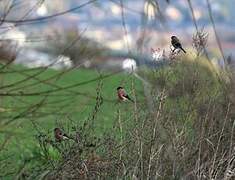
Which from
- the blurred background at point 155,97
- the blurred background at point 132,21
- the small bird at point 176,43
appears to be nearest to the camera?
the blurred background at point 132,21

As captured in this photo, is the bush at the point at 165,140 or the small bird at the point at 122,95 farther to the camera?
the small bird at the point at 122,95

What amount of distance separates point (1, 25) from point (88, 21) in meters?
0.92

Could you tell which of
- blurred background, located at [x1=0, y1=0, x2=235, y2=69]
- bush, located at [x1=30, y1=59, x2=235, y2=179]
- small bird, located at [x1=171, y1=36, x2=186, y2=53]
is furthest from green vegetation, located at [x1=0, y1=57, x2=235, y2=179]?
blurred background, located at [x1=0, y1=0, x2=235, y2=69]

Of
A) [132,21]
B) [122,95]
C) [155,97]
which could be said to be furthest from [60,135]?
[132,21]

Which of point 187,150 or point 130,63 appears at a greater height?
point 130,63

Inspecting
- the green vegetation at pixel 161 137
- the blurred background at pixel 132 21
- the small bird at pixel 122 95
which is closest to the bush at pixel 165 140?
the green vegetation at pixel 161 137

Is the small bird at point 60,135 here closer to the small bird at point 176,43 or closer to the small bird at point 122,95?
the small bird at point 122,95

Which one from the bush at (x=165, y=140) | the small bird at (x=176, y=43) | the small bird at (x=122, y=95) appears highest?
the small bird at (x=176, y=43)

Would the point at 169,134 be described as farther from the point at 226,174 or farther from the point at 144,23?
the point at 144,23

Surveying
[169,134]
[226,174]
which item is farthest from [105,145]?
[226,174]

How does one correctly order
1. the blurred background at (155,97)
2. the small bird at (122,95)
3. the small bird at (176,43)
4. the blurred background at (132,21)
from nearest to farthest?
the blurred background at (132,21), the blurred background at (155,97), the small bird at (176,43), the small bird at (122,95)

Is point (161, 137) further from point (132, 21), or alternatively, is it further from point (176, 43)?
point (132, 21)

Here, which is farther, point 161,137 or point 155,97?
point 155,97

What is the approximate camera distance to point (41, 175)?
618 centimetres
